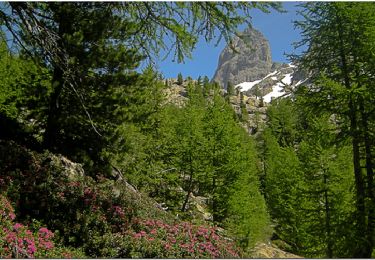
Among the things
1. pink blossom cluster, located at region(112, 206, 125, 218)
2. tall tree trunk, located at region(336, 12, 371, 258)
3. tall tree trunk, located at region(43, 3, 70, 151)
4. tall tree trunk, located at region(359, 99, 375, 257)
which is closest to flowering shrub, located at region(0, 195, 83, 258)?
pink blossom cluster, located at region(112, 206, 125, 218)

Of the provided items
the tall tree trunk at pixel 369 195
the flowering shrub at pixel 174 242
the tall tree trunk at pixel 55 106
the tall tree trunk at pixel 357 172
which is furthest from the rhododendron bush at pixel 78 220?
the tall tree trunk at pixel 369 195

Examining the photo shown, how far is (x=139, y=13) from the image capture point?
26.3 feet

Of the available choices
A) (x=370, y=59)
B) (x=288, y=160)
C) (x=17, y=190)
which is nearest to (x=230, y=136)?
(x=288, y=160)

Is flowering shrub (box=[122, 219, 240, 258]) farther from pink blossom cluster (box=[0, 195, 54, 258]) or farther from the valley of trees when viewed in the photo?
pink blossom cluster (box=[0, 195, 54, 258])

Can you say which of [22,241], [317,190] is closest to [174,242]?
[22,241]

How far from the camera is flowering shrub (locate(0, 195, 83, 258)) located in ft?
23.3

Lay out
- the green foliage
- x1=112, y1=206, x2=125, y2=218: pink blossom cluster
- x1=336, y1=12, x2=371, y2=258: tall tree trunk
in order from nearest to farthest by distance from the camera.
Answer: x1=336, y1=12, x2=371, y2=258: tall tree trunk → x1=112, y1=206, x2=125, y2=218: pink blossom cluster → the green foliage

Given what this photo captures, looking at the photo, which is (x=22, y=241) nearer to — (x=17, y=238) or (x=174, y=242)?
(x=17, y=238)

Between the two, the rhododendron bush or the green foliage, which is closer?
the rhododendron bush

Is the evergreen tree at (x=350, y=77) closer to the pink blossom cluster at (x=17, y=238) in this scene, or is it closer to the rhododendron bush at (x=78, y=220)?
the rhododendron bush at (x=78, y=220)

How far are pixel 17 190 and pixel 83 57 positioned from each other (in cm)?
462

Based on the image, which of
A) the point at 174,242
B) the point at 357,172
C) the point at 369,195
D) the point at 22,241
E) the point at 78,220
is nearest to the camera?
the point at 22,241

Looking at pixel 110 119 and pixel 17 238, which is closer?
pixel 17 238

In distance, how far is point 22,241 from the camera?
7.61 m
